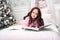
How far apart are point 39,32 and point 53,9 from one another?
2.74 feet

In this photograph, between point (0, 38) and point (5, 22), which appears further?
point (5, 22)

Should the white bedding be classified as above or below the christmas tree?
below

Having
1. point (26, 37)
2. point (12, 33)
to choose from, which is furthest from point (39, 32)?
point (12, 33)

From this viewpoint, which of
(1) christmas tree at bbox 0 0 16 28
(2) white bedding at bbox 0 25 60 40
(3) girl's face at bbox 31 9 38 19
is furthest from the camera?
(1) christmas tree at bbox 0 0 16 28

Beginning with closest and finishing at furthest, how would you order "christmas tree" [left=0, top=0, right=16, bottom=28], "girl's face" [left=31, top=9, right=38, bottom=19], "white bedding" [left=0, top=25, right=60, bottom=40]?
"white bedding" [left=0, top=25, right=60, bottom=40] < "girl's face" [left=31, top=9, right=38, bottom=19] < "christmas tree" [left=0, top=0, right=16, bottom=28]

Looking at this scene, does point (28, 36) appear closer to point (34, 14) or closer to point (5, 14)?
point (34, 14)

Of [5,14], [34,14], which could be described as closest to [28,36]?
[34,14]

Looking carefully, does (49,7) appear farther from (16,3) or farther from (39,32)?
(39,32)

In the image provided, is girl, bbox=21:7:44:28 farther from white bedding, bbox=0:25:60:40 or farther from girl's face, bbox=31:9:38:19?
white bedding, bbox=0:25:60:40

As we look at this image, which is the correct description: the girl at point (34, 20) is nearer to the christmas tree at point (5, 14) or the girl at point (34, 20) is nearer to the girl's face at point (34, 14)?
the girl's face at point (34, 14)

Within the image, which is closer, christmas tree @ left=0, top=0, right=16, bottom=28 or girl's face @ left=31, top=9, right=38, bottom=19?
girl's face @ left=31, top=9, right=38, bottom=19

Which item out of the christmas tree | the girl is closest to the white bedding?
the girl

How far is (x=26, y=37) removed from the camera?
1.38m

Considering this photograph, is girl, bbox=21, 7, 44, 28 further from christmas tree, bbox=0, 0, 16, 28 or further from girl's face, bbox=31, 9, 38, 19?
christmas tree, bbox=0, 0, 16, 28
